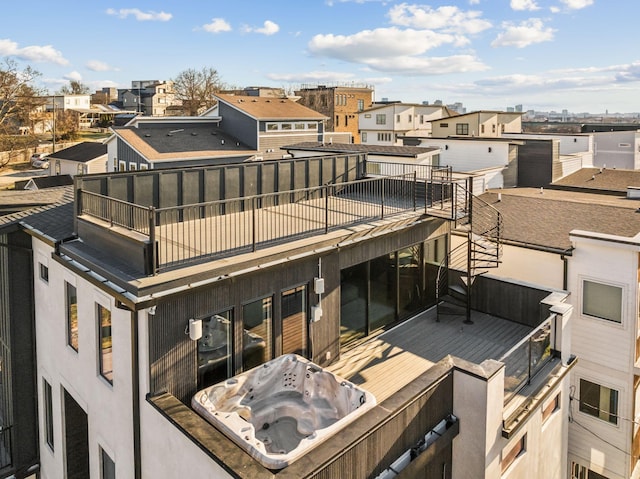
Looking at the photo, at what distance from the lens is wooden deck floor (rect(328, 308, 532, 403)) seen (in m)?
8.83

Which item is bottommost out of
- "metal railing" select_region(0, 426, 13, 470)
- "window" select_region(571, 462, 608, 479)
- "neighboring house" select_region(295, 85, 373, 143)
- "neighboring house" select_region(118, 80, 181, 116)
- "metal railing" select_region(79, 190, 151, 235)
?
"window" select_region(571, 462, 608, 479)

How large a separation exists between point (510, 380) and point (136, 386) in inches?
251

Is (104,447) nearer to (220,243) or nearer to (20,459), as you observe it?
(220,243)

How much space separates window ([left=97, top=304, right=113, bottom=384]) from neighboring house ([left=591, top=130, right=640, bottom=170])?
4191 cm

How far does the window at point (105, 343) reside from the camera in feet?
24.2

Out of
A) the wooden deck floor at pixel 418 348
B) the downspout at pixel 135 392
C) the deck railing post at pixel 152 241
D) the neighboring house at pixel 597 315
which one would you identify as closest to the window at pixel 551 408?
the wooden deck floor at pixel 418 348

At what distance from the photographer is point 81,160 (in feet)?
141

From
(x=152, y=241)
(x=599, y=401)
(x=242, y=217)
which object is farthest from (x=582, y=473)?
(x=152, y=241)

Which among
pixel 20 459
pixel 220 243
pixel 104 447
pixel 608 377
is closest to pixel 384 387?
pixel 220 243

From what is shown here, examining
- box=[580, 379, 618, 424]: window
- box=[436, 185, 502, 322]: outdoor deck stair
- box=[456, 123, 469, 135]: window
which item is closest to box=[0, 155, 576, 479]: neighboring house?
box=[436, 185, 502, 322]: outdoor deck stair

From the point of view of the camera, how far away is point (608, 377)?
1179 centimetres

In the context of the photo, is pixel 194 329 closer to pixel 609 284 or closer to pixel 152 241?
pixel 152 241

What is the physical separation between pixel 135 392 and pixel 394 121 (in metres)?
51.7

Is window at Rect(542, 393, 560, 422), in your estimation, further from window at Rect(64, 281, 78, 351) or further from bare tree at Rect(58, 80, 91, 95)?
bare tree at Rect(58, 80, 91, 95)
